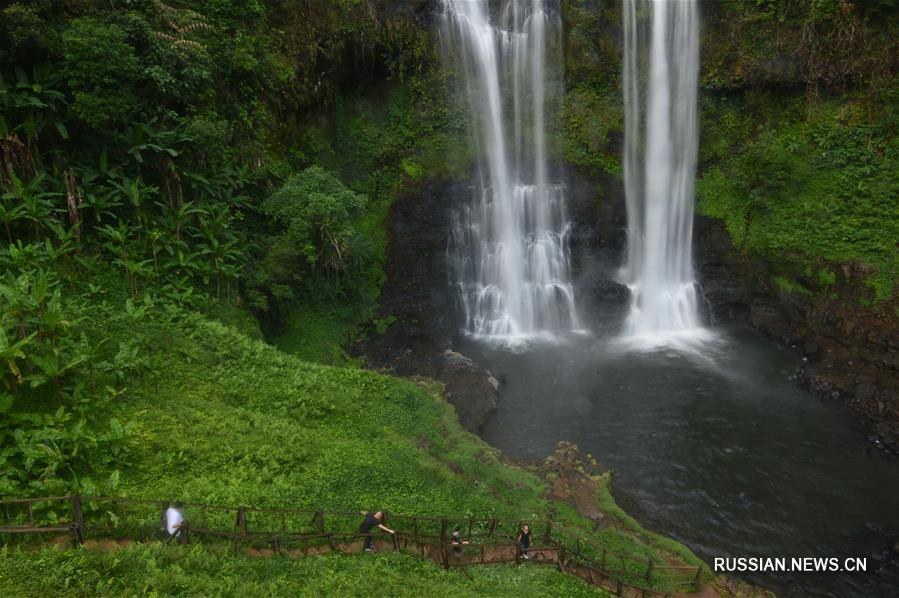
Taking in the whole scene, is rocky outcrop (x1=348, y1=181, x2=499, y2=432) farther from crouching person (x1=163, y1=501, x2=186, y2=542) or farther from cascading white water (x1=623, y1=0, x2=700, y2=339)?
crouching person (x1=163, y1=501, x2=186, y2=542)

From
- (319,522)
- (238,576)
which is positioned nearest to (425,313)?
(319,522)

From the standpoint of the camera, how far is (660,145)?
78.4 ft

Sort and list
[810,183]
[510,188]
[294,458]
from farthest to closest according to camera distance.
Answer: [510,188], [810,183], [294,458]

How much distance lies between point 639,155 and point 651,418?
12.8 m

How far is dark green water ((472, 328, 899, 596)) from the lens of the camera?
12484 millimetres

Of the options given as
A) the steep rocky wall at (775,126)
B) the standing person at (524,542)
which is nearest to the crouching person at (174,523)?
the standing person at (524,542)

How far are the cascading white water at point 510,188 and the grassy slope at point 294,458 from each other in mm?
7972

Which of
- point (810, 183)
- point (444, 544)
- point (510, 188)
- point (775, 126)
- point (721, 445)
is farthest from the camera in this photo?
point (510, 188)

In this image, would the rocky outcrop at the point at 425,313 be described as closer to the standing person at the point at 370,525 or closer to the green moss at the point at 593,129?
the green moss at the point at 593,129

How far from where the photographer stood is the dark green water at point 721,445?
41.0 feet

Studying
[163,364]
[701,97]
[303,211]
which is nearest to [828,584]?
[163,364]

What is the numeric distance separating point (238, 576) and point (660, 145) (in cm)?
2319

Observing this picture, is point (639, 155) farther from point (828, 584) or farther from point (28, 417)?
point (28, 417)

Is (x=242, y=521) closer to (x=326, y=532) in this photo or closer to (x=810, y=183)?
(x=326, y=532)
